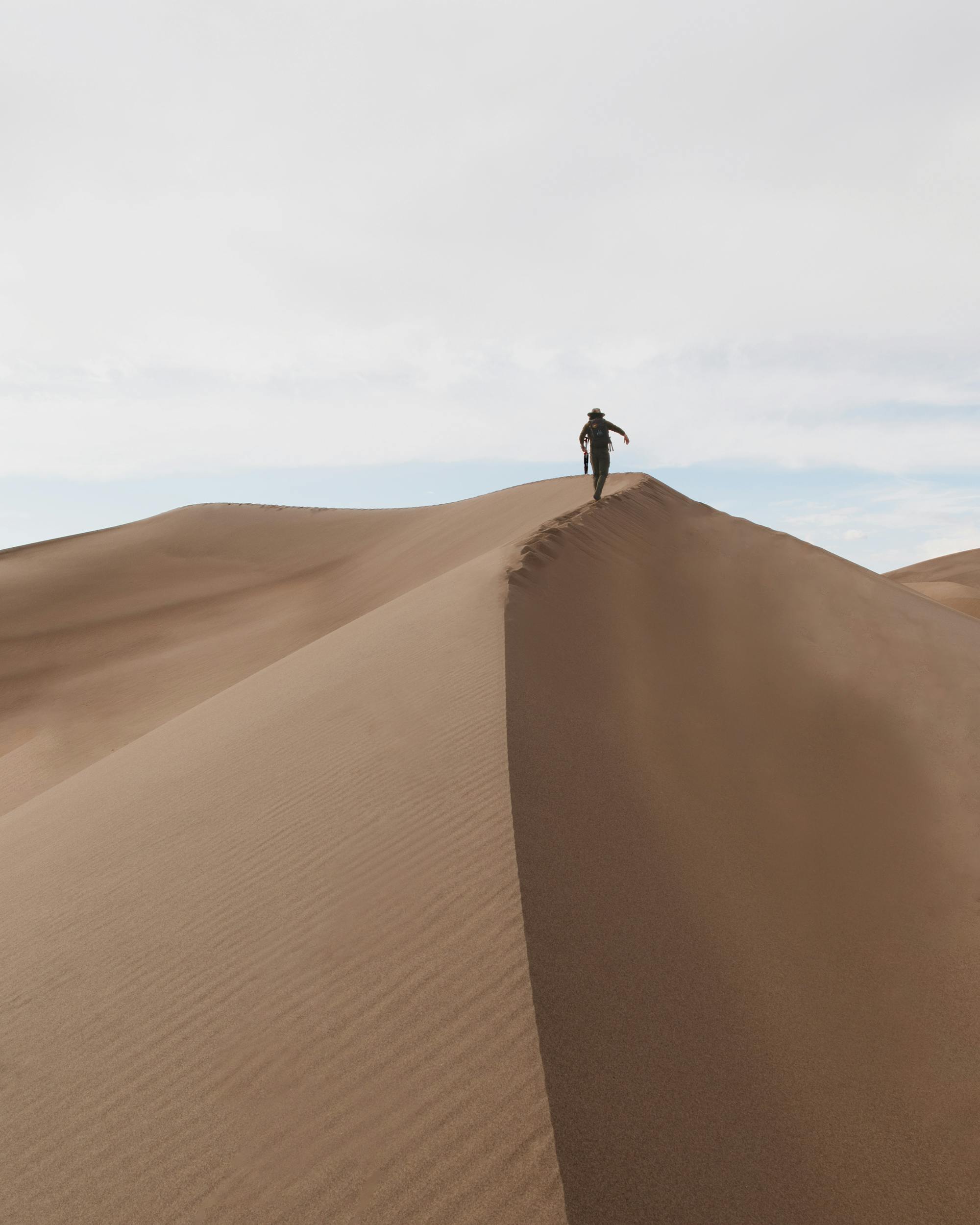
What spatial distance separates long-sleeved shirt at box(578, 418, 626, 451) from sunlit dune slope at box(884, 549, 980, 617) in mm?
19866

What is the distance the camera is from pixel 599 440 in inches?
472

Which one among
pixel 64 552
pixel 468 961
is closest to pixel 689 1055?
pixel 468 961

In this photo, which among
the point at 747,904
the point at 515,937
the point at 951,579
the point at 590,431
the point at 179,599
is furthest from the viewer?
the point at 951,579

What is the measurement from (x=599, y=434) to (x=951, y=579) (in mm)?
34688

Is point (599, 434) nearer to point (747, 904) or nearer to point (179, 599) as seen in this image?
point (747, 904)

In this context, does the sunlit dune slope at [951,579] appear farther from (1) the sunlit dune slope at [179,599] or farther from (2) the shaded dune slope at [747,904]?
(2) the shaded dune slope at [747,904]

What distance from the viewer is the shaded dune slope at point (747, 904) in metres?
2.95

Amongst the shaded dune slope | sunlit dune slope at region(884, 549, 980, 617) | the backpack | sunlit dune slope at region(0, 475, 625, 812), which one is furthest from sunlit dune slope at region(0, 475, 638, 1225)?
sunlit dune slope at region(884, 549, 980, 617)

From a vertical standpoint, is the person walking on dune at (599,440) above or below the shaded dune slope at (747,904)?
above

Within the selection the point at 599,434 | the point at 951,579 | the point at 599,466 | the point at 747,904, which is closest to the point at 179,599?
the point at 599,466

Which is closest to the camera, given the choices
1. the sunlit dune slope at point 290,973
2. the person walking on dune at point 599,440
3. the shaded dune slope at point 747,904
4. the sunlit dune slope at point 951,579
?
the sunlit dune slope at point 290,973

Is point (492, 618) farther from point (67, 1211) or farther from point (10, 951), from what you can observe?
point (67, 1211)

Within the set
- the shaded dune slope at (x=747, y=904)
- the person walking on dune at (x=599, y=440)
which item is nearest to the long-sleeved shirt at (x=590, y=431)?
the person walking on dune at (x=599, y=440)

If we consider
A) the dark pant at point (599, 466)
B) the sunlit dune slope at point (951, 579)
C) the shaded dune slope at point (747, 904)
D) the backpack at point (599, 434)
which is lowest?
the sunlit dune slope at point (951, 579)
